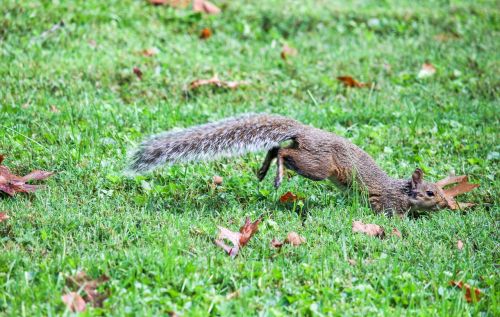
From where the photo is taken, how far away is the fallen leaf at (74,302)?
3371mm

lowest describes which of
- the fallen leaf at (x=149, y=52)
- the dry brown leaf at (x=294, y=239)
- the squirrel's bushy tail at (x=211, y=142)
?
the dry brown leaf at (x=294, y=239)

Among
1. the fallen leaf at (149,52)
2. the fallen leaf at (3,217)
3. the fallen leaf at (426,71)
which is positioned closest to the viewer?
the fallen leaf at (3,217)

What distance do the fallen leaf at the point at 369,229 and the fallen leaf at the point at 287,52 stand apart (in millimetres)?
3366

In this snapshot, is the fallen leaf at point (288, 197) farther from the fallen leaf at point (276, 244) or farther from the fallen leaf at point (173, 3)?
the fallen leaf at point (173, 3)

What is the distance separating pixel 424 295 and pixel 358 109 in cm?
306

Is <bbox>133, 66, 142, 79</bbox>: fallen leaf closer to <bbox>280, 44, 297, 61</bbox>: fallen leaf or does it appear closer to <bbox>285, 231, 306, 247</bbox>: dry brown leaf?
<bbox>280, 44, 297, 61</bbox>: fallen leaf

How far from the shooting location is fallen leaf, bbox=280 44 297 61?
25.2ft

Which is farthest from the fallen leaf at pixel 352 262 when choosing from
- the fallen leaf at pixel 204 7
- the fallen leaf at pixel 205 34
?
the fallen leaf at pixel 204 7

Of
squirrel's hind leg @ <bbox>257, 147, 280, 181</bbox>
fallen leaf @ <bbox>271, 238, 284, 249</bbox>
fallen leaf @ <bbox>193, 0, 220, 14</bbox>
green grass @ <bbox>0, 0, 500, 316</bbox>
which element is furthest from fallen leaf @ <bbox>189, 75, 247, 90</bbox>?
fallen leaf @ <bbox>271, 238, 284, 249</bbox>

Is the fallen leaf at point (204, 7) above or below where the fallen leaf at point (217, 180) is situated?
above

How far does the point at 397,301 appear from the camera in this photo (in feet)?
12.3

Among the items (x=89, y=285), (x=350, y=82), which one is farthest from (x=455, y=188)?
(x=89, y=285)

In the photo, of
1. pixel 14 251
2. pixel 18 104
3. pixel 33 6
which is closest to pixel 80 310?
pixel 14 251

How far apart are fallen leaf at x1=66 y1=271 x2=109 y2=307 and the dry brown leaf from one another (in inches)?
45.7
